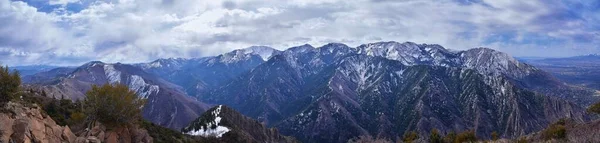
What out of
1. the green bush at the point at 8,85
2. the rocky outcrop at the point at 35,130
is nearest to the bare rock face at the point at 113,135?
the rocky outcrop at the point at 35,130

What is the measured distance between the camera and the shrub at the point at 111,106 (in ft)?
207

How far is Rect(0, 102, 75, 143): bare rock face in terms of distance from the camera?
4456cm

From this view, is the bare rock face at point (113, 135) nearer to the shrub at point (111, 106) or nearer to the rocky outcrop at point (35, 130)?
the rocky outcrop at point (35, 130)

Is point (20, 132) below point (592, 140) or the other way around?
the other way around

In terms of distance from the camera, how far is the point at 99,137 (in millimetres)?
58438

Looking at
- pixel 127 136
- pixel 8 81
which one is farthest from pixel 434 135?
pixel 8 81

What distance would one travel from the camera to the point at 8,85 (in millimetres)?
55125

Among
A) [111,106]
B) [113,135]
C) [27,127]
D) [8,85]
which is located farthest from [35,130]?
[111,106]

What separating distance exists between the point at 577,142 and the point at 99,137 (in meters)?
60.7

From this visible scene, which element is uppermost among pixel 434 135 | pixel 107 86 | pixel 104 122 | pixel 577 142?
pixel 107 86

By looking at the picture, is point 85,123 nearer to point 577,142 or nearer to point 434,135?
point 577,142

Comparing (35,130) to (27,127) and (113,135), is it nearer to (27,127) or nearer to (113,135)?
(27,127)

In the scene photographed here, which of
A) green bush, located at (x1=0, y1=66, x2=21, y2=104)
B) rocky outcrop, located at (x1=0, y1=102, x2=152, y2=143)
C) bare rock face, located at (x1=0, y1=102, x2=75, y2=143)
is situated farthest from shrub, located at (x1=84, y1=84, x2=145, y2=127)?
green bush, located at (x1=0, y1=66, x2=21, y2=104)

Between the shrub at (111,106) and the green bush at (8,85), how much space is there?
30.3 feet
